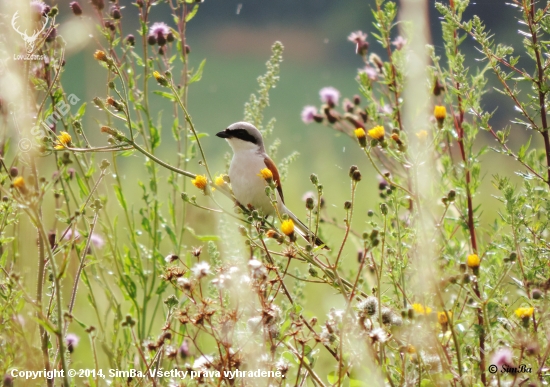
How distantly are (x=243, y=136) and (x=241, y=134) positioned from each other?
2cm

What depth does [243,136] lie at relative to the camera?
3176mm

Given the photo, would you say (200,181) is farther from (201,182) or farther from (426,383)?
(426,383)

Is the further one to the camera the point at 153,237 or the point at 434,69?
the point at 153,237

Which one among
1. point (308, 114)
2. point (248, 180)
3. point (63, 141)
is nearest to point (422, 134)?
Result: point (248, 180)

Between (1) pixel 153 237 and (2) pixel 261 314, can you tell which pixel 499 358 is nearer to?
(2) pixel 261 314

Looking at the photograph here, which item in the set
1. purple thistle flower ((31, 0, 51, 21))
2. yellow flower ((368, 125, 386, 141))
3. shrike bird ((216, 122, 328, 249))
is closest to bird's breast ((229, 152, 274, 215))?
shrike bird ((216, 122, 328, 249))

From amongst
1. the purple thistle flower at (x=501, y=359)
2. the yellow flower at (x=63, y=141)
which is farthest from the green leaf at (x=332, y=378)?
the yellow flower at (x=63, y=141)

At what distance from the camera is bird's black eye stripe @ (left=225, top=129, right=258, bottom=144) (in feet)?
10.4

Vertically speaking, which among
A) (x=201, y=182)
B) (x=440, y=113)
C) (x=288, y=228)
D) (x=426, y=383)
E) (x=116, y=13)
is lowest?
(x=426, y=383)

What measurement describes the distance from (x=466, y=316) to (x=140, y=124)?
164 centimetres

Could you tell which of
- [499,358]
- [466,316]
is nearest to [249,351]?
[499,358]

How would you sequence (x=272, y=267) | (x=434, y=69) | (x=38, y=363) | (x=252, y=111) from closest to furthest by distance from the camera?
(x=272, y=267)
(x=38, y=363)
(x=434, y=69)
(x=252, y=111)

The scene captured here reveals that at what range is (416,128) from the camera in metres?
2.24
